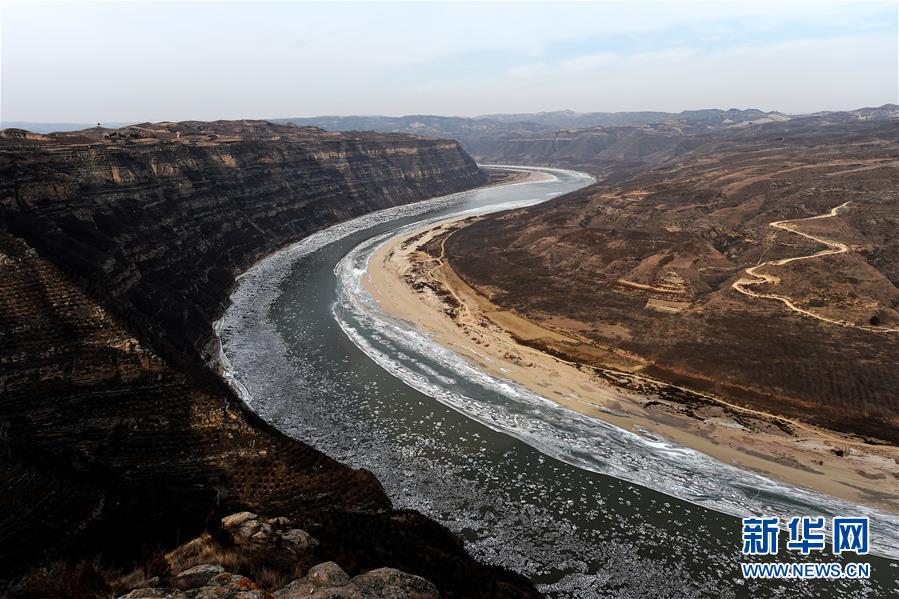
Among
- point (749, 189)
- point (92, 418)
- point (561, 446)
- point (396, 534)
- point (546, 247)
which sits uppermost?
point (749, 189)

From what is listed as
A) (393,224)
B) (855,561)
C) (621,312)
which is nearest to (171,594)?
(855,561)

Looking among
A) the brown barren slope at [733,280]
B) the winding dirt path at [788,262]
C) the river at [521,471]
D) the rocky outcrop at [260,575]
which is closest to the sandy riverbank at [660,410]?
the river at [521,471]

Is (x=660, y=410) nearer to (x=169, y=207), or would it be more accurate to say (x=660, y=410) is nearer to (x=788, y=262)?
(x=788, y=262)

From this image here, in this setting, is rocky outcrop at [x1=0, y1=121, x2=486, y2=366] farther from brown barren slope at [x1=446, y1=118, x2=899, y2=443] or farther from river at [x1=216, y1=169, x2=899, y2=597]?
brown barren slope at [x1=446, y1=118, x2=899, y2=443]

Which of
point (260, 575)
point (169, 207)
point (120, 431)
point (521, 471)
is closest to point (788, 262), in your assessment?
point (521, 471)

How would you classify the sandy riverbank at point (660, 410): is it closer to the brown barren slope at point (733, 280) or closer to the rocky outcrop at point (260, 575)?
the brown barren slope at point (733, 280)

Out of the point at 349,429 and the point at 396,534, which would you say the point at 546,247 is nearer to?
the point at 349,429
